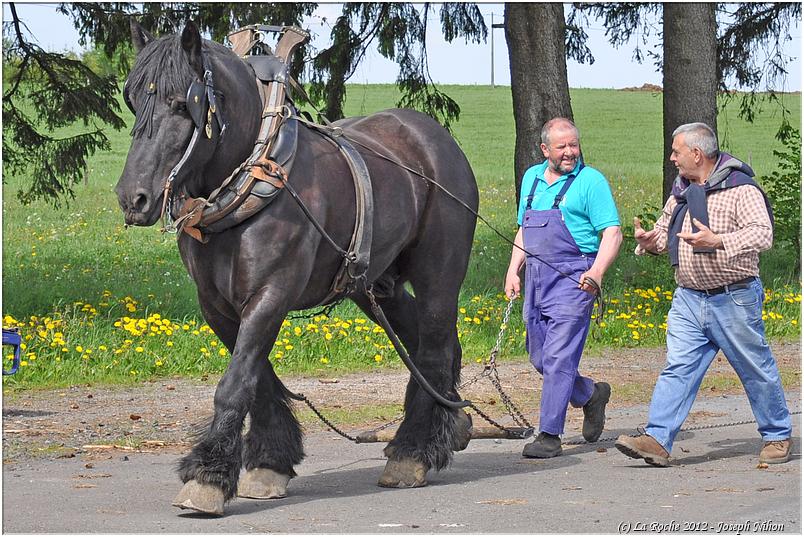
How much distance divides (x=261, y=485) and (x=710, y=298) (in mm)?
2760

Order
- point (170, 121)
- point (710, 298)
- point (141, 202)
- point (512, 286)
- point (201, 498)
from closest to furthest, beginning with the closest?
1. point (141, 202)
2. point (170, 121)
3. point (201, 498)
4. point (710, 298)
5. point (512, 286)

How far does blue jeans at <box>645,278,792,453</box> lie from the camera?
7.02 metres

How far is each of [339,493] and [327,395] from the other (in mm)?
3144

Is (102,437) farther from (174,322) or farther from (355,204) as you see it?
(174,322)

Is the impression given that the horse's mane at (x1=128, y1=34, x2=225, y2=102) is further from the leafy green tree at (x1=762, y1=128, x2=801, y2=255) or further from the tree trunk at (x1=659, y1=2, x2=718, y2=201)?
the leafy green tree at (x1=762, y1=128, x2=801, y2=255)

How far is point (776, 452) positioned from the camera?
281 inches

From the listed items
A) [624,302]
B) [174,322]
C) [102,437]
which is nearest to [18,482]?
[102,437]

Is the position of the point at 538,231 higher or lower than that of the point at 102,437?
higher

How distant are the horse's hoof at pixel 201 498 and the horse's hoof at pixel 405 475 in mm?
1208

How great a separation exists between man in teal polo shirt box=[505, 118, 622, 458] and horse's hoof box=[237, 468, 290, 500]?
1.88m

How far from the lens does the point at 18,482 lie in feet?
21.3

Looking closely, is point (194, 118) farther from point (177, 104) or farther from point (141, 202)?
point (141, 202)

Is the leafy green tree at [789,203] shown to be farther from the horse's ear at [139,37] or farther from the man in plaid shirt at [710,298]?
the horse's ear at [139,37]

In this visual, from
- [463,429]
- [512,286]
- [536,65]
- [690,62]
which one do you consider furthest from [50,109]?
[463,429]
